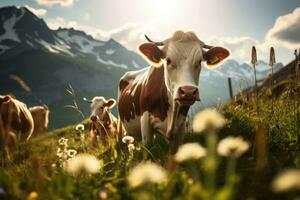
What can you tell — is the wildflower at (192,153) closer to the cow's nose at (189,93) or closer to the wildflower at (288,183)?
the wildflower at (288,183)

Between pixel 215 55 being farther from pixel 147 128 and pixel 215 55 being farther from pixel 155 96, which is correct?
pixel 147 128

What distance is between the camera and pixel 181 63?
6.32 metres

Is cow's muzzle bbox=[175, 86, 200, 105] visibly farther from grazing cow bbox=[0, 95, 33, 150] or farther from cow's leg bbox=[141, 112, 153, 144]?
grazing cow bbox=[0, 95, 33, 150]

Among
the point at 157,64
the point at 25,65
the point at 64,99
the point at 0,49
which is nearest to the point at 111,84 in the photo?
the point at 64,99

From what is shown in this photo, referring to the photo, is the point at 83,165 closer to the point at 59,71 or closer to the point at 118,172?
the point at 118,172

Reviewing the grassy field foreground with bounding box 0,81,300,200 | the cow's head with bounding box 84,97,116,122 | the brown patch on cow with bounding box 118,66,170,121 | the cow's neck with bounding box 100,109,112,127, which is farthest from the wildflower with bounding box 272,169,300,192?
the cow's head with bounding box 84,97,116,122

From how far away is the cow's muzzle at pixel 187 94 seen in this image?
18.4ft

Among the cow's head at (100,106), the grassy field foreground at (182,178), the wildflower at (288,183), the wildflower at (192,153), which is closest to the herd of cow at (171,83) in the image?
the grassy field foreground at (182,178)

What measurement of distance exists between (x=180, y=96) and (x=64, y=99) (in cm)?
17264

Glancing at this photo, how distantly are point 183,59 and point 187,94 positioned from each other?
0.97 meters

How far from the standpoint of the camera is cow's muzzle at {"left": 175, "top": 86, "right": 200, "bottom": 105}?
5.59m

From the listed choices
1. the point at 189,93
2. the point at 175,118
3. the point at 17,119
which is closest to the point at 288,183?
the point at 189,93

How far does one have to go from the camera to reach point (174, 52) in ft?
21.4

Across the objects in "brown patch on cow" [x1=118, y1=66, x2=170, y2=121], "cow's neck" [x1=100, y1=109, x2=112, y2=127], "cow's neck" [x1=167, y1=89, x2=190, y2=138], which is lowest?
"cow's neck" [x1=167, y1=89, x2=190, y2=138]
